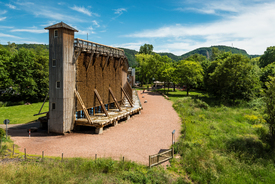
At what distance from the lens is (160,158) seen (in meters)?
11.7

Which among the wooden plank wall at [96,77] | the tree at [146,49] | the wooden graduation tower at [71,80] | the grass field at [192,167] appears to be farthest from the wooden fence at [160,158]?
the tree at [146,49]

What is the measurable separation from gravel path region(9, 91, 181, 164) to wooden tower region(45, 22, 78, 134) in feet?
4.95

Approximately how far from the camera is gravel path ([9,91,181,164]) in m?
12.9

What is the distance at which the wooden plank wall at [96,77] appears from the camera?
1895 centimetres

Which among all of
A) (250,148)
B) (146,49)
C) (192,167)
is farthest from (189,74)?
(146,49)

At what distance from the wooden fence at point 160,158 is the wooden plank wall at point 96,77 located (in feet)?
34.7

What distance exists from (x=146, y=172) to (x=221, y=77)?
31.7 metres

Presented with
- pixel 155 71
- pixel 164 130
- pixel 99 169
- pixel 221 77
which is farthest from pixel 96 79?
pixel 155 71

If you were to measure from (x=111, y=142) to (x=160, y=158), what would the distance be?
5.15 m

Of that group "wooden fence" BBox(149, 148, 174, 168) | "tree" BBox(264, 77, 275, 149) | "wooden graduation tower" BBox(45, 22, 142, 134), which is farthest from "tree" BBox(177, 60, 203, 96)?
"wooden fence" BBox(149, 148, 174, 168)

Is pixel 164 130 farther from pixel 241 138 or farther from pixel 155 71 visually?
pixel 155 71

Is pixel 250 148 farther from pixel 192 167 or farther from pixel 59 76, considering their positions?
pixel 59 76

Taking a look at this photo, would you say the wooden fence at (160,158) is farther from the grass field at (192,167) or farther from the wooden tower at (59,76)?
the wooden tower at (59,76)

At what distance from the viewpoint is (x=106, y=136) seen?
16.7 meters
